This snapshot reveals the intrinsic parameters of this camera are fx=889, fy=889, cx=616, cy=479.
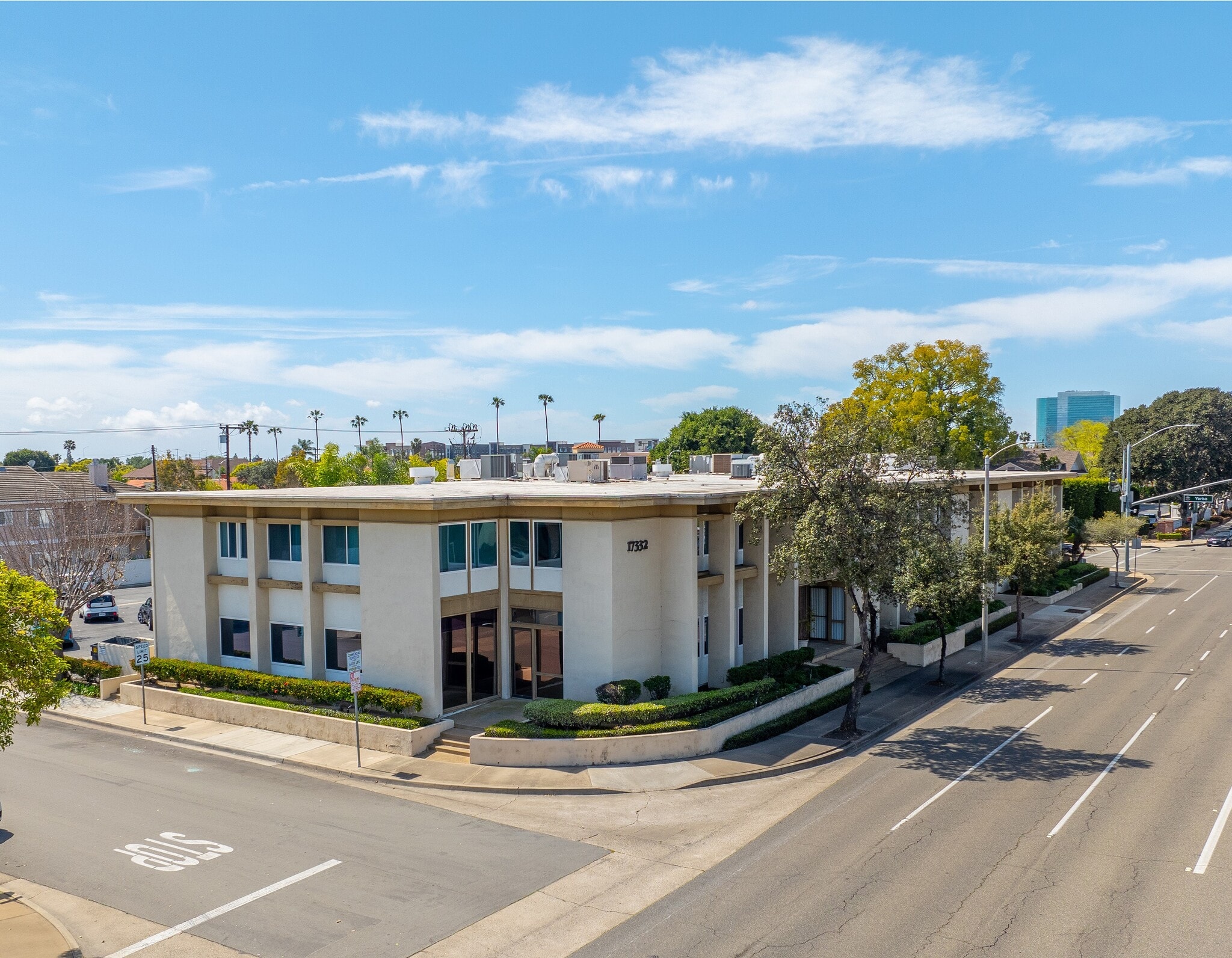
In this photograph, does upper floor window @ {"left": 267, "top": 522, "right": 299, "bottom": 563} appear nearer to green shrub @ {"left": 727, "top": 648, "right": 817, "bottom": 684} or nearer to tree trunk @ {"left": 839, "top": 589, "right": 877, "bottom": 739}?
green shrub @ {"left": 727, "top": 648, "right": 817, "bottom": 684}

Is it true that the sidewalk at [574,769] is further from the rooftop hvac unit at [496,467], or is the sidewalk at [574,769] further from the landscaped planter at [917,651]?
the rooftop hvac unit at [496,467]

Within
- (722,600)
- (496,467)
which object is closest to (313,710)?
(722,600)

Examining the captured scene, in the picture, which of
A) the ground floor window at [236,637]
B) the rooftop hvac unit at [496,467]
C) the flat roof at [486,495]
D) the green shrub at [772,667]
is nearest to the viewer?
the flat roof at [486,495]

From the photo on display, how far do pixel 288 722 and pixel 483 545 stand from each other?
26.2 ft

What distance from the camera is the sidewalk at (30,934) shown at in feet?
46.4

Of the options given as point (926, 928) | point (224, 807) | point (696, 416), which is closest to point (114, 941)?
point (224, 807)

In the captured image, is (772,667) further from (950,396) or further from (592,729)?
(950,396)

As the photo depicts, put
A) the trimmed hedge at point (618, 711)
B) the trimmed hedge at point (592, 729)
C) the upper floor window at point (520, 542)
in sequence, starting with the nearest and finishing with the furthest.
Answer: the trimmed hedge at point (592, 729) → the trimmed hedge at point (618, 711) → the upper floor window at point (520, 542)

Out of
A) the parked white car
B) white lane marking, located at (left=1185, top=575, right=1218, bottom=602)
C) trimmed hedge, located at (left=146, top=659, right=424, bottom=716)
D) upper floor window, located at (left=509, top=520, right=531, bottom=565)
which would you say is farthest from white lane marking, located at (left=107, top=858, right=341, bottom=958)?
white lane marking, located at (left=1185, top=575, right=1218, bottom=602)

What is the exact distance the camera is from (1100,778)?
72.1 feet

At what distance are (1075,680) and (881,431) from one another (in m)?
15.3

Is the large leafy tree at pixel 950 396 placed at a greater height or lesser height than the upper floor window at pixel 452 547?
greater

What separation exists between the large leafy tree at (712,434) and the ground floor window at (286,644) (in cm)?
6976

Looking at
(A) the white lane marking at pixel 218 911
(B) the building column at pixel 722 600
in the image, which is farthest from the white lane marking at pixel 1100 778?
(A) the white lane marking at pixel 218 911
